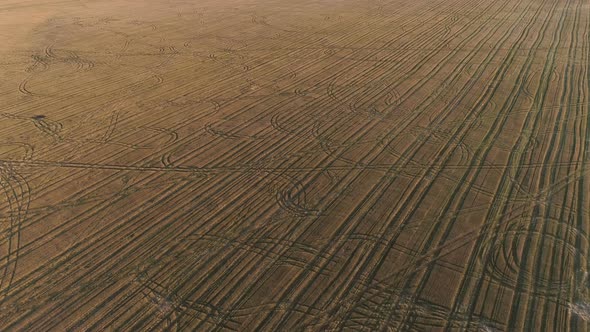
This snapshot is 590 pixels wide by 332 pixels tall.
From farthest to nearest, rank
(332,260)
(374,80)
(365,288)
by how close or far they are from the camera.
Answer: (374,80) < (332,260) < (365,288)

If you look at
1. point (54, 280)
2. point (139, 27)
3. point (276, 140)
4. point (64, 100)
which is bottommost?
point (54, 280)

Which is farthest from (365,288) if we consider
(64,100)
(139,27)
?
(139,27)

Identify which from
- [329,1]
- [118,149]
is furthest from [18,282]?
[329,1]

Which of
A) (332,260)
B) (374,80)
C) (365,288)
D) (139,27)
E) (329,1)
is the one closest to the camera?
(365,288)

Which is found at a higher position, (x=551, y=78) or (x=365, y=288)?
(x=551, y=78)

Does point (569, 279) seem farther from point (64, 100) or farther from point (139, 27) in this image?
point (139, 27)

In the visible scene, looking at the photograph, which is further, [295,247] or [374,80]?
[374,80]
